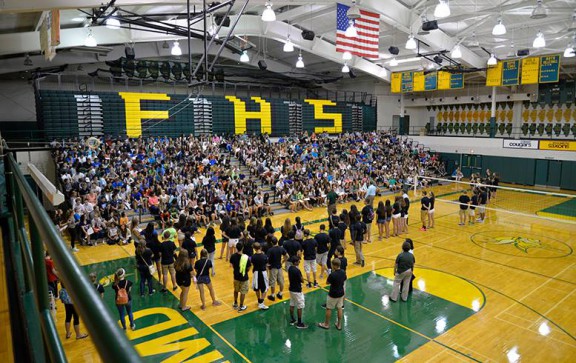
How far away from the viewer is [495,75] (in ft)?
93.7

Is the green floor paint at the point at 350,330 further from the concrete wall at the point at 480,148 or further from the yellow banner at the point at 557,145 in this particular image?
the concrete wall at the point at 480,148

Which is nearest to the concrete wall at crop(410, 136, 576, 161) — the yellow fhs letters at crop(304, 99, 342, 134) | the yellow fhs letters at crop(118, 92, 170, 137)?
the yellow fhs letters at crop(304, 99, 342, 134)

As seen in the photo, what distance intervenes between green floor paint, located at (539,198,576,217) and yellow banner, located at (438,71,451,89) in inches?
466

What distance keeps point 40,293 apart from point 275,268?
8284mm

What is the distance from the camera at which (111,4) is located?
11.4m

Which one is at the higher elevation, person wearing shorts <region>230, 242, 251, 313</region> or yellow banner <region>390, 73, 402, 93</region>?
yellow banner <region>390, 73, 402, 93</region>

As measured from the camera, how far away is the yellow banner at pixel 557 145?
26656mm

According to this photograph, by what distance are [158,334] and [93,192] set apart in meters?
9.60

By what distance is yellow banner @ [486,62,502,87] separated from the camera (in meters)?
28.3

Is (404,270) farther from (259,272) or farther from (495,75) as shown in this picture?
(495,75)

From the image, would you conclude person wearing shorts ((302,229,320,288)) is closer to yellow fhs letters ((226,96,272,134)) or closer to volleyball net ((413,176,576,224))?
volleyball net ((413,176,576,224))

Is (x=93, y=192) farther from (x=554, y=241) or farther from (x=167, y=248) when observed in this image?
(x=554, y=241)

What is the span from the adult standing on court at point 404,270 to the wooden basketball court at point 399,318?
27 centimetres

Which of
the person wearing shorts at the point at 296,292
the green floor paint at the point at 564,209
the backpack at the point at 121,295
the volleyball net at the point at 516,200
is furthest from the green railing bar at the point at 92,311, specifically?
the green floor paint at the point at 564,209
